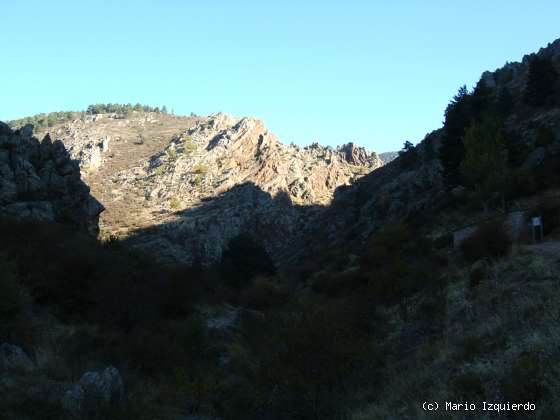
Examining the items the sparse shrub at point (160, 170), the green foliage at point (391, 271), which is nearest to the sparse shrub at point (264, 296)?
the green foliage at point (391, 271)

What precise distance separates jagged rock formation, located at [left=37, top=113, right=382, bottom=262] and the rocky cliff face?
78.1ft

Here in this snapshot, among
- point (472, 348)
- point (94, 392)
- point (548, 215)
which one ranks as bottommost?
point (94, 392)

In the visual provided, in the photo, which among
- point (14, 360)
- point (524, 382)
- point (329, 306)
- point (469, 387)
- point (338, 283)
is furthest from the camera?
point (338, 283)

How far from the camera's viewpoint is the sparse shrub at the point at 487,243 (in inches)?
1160

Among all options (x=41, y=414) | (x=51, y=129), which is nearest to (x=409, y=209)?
(x=41, y=414)

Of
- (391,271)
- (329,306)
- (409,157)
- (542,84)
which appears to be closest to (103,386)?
(329,306)

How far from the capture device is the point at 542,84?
65.4m

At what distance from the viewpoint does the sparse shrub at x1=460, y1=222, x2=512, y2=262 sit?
2946cm

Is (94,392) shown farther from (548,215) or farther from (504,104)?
(504,104)

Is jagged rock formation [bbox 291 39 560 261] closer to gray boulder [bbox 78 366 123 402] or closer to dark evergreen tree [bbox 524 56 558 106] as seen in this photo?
dark evergreen tree [bbox 524 56 558 106]

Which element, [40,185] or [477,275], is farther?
[40,185]

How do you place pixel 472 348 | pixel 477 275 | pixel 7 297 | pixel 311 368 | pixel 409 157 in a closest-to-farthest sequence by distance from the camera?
pixel 472 348
pixel 311 368
pixel 7 297
pixel 477 275
pixel 409 157

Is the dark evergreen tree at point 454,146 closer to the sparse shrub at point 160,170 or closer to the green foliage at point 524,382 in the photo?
the green foliage at point 524,382

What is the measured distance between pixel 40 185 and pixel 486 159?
128 feet
